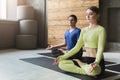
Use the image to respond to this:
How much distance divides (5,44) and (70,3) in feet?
7.09

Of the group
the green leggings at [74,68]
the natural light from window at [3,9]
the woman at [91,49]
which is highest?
the natural light from window at [3,9]

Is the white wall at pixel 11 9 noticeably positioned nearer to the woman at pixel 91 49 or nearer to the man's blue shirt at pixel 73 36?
the man's blue shirt at pixel 73 36

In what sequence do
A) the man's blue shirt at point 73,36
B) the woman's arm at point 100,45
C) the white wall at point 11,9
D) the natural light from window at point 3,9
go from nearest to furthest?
1. the woman's arm at point 100,45
2. the man's blue shirt at point 73,36
3. the natural light from window at point 3,9
4. the white wall at point 11,9

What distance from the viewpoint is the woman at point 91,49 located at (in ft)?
7.69

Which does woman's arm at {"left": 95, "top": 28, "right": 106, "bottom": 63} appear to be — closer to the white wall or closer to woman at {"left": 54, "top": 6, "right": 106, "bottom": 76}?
woman at {"left": 54, "top": 6, "right": 106, "bottom": 76}

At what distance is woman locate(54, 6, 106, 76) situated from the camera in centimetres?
234

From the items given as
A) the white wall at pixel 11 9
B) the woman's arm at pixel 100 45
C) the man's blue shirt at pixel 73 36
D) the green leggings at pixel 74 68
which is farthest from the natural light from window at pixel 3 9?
the woman's arm at pixel 100 45

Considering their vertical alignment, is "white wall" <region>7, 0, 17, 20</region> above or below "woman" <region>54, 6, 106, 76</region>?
above

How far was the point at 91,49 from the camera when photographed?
8.29 feet

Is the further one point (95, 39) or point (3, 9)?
point (3, 9)

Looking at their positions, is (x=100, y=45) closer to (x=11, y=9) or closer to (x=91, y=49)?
(x=91, y=49)

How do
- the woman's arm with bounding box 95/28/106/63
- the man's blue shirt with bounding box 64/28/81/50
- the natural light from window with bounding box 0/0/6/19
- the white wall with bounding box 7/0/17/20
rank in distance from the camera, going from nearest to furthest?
→ the woman's arm with bounding box 95/28/106/63 < the man's blue shirt with bounding box 64/28/81/50 < the natural light from window with bounding box 0/0/6/19 < the white wall with bounding box 7/0/17/20

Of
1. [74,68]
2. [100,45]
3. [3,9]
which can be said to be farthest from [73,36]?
[3,9]

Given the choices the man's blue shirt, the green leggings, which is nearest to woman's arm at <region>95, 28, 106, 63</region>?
the green leggings
